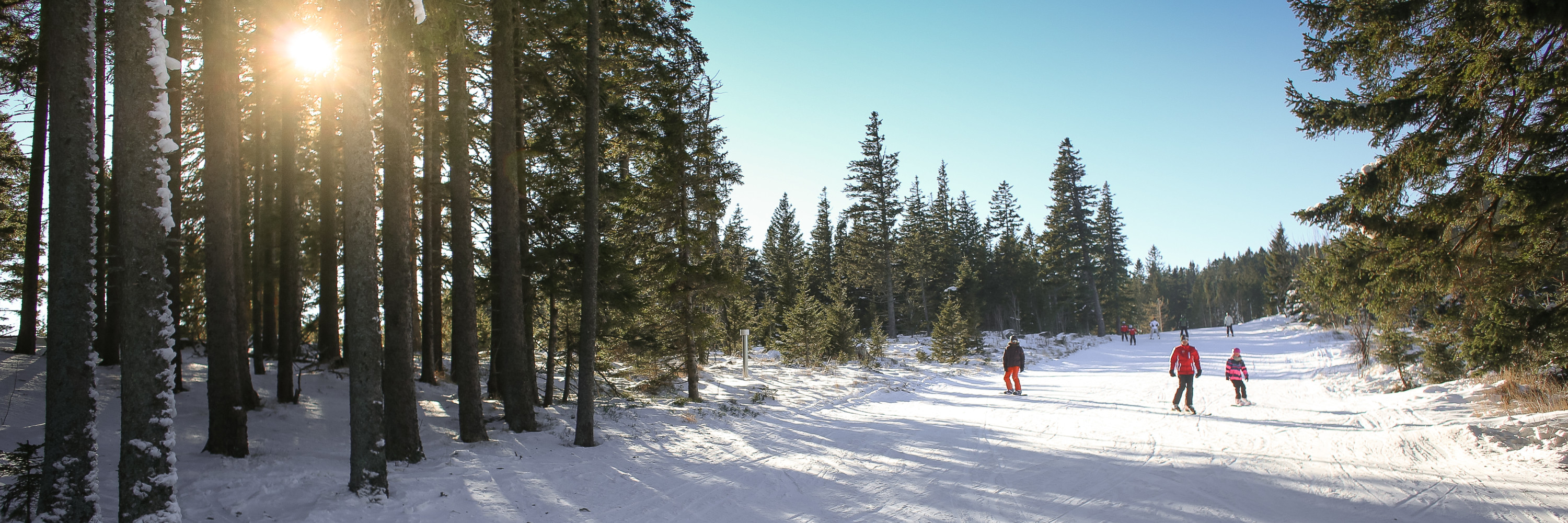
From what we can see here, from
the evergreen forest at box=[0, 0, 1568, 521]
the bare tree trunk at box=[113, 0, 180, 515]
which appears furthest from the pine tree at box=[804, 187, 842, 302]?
the bare tree trunk at box=[113, 0, 180, 515]

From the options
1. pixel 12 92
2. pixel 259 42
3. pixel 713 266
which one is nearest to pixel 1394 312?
pixel 713 266

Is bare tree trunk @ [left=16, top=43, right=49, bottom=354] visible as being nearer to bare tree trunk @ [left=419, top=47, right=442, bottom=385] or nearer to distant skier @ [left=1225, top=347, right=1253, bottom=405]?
bare tree trunk @ [left=419, top=47, right=442, bottom=385]

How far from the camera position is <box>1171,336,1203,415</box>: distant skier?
1236 cm

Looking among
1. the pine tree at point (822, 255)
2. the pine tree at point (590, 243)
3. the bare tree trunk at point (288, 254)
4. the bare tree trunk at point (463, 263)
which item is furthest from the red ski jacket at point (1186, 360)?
the pine tree at point (822, 255)

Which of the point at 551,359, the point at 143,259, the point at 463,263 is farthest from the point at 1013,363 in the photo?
the point at 143,259

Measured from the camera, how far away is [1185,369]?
40.7 ft

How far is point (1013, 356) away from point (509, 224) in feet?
41.6

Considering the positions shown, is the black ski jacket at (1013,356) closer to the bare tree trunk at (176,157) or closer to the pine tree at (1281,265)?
the bare tree trunk at (176,157)

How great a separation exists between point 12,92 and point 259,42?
21.1 feet

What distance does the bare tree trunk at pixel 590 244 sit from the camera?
10.4m

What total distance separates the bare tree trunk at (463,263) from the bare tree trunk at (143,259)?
4.39 meters

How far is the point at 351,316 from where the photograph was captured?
6797 millimetres

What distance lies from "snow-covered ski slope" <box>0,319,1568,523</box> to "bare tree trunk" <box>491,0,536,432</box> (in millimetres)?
716

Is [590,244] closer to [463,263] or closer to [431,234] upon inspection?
[463,263]
